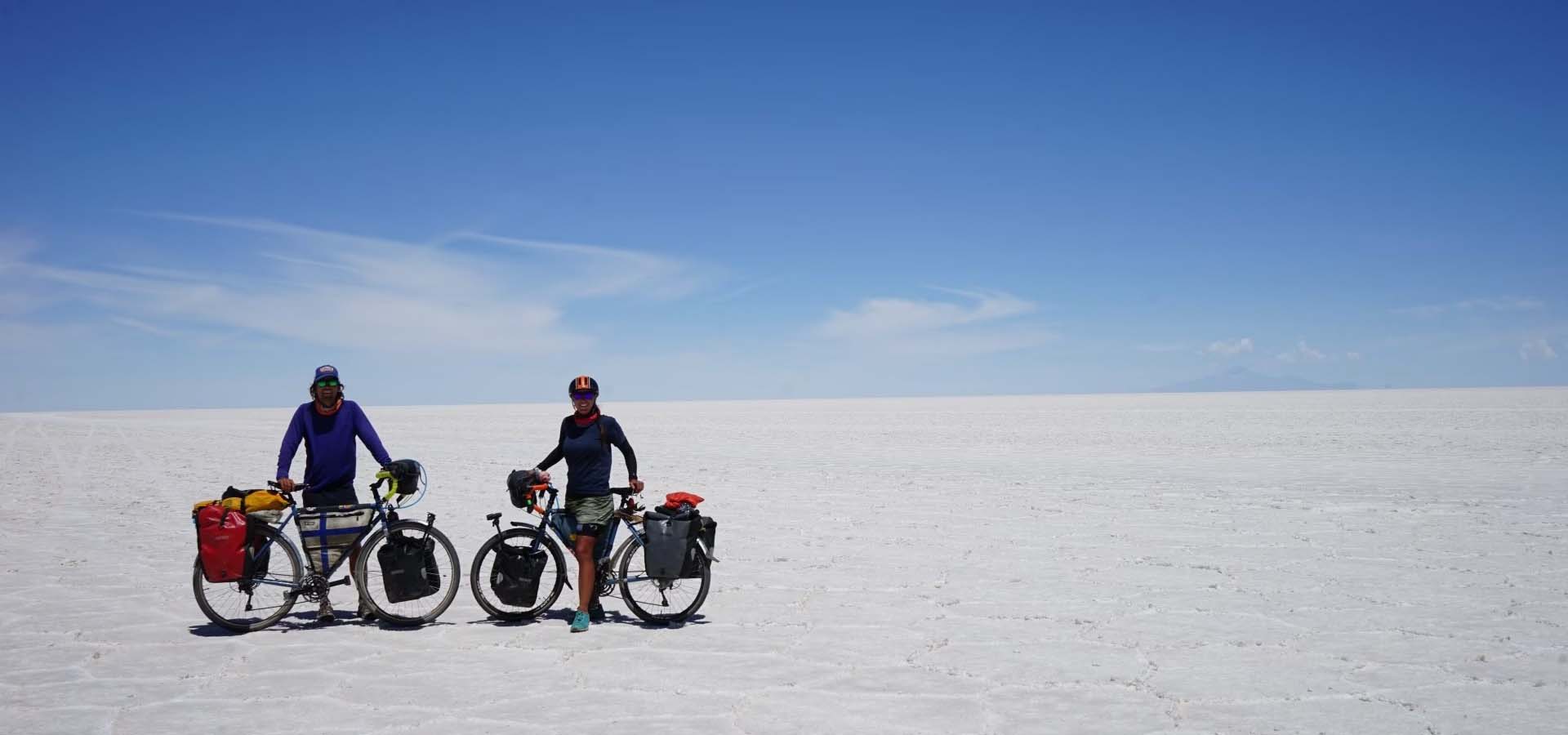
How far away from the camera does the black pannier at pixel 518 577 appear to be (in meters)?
7.07

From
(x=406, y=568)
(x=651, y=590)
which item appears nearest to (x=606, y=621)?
(x=651, y=590)

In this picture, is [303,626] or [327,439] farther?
[303,626]

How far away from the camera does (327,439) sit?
688 cm

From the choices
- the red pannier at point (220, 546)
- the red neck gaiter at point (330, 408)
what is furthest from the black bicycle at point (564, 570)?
the red pannier at point (220, 546)

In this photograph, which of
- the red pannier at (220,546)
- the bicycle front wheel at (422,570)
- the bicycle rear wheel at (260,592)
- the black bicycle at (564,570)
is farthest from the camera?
the black bicycle at (564,570)

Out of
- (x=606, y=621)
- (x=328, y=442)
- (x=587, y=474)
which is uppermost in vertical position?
(x=328, y=442)

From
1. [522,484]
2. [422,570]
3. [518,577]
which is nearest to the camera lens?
[522,484]

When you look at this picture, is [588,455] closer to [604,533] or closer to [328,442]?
[604,533]

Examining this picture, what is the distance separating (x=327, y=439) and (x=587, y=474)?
1872 millimetres

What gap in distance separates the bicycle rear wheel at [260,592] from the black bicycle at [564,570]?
1322mm

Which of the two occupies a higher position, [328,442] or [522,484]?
[328,442]

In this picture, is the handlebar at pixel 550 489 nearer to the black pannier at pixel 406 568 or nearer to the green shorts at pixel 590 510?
the green shorts at pixel 590 510

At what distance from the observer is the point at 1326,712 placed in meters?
5.12

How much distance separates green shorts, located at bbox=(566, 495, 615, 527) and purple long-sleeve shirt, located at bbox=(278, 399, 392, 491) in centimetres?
137
